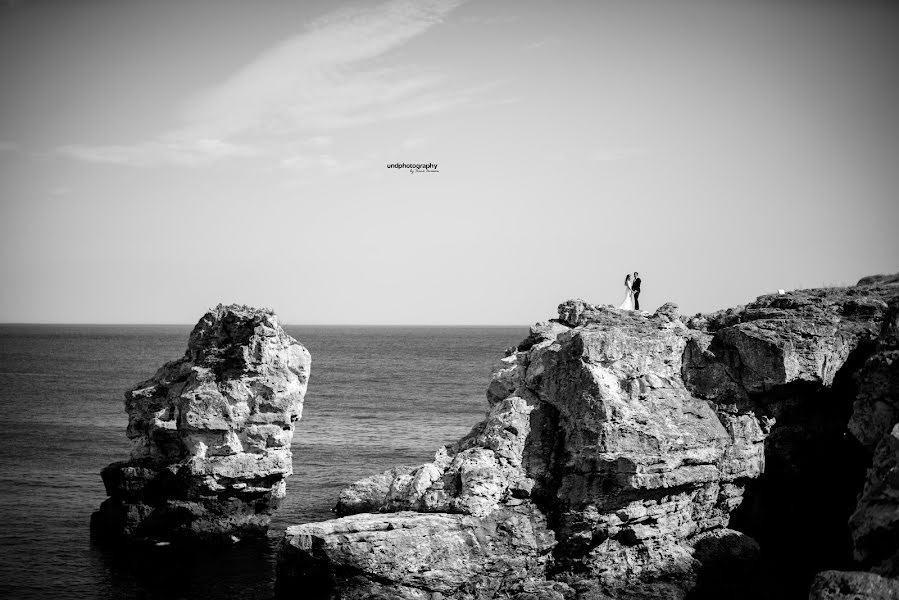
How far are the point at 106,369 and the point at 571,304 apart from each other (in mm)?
93506

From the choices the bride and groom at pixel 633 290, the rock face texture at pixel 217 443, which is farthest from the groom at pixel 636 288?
the rock face texture at pixel 217 443

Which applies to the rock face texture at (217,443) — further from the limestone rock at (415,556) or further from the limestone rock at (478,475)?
the limestone rock at (415,556)

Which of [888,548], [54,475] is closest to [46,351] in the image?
[54,475]

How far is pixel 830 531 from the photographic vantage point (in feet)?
88.5

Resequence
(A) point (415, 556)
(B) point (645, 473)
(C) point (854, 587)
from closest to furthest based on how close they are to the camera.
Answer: (C) point (854, 587) → (A) point (415, 556) → (B) point (645, 473)

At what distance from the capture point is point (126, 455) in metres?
48.1

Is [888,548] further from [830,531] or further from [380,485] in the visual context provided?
[380,485]

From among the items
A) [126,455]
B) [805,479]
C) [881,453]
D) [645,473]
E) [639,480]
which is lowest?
[126,455]

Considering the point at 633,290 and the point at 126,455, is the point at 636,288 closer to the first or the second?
the point at 633,290

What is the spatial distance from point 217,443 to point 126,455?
17831 millimetres

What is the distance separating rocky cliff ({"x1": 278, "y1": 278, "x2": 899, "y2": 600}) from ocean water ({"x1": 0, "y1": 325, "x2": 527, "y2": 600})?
26.4 feet

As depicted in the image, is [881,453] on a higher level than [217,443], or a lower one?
higher

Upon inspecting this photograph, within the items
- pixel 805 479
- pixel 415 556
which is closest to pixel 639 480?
pixel 415 556

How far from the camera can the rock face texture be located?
110ft
